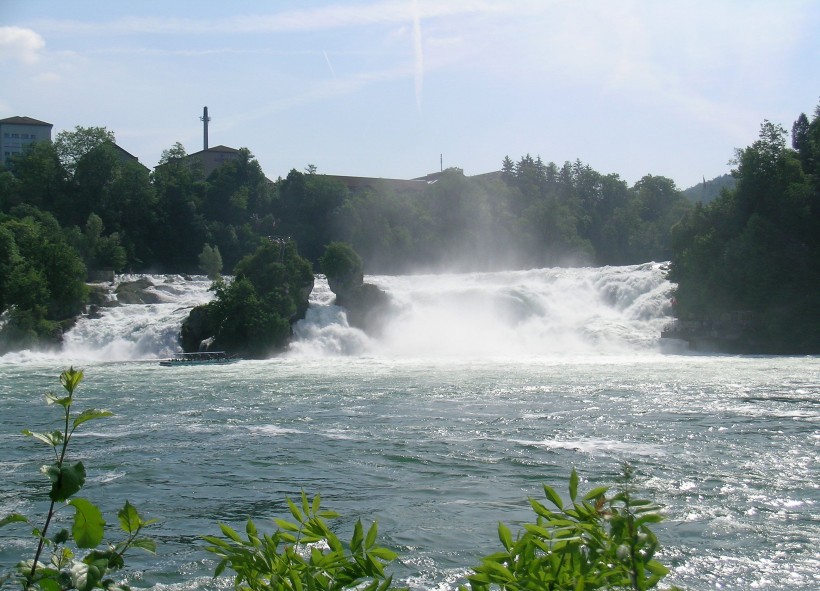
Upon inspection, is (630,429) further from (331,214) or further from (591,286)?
(331,214)

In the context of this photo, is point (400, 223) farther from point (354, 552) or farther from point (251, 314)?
point (354, 552)

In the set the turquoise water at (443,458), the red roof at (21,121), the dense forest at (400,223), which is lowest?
the turquoise water at (443,458)

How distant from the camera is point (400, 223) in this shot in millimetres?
60438

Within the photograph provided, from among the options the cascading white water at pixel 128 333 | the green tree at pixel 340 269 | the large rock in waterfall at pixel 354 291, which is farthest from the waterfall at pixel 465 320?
the green tree at pixel 340 269

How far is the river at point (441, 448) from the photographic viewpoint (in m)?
7.76

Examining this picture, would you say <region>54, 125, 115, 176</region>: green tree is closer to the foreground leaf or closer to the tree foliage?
the tree foliage

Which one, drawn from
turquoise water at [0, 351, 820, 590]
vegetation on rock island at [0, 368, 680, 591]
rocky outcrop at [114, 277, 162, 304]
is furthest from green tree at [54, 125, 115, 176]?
vegetation on rock island at [0, 368, 680, 591]

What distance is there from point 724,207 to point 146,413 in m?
27.6

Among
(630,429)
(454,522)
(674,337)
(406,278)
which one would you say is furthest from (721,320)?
(454,522)

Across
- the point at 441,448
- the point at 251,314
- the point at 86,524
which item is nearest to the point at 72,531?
the point at 86,524

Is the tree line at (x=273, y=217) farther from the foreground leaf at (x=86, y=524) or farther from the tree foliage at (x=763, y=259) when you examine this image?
the foreground leaf at (x=86, y=524)

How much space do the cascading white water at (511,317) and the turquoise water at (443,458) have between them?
31.5ft

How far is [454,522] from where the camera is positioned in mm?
8477

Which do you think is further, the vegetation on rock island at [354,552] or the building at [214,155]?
the building at [214,155]
